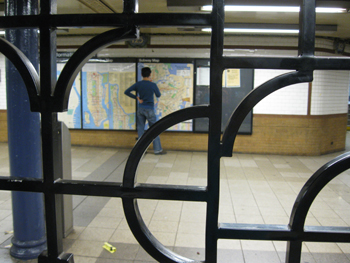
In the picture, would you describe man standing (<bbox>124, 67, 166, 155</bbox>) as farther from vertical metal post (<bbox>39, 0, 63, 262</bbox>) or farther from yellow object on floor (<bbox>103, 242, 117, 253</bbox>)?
vertical metal post (<bbox>39, 0, 63, 262</bbox>)

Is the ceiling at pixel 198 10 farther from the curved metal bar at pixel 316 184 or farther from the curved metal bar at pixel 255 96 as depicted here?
the curved metal bar at pixel 316 184

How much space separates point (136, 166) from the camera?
1.07 m

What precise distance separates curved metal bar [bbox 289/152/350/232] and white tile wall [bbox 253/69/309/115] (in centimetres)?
678

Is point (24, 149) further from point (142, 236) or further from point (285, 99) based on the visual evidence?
point (285, 99)

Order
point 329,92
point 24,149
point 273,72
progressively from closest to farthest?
point 24,149 → point 273,72 → point 329,92

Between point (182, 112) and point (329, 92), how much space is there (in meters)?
7.81

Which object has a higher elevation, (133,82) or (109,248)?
(133,82)

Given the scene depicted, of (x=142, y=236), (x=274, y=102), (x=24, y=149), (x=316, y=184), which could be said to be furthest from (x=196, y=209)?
(x=274, y=102)

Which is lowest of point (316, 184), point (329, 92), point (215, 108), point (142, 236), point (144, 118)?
point (144, 118)

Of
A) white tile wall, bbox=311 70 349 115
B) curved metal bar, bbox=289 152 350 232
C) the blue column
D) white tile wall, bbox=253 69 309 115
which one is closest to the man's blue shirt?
white tile wall, bbox=253 69 309 115

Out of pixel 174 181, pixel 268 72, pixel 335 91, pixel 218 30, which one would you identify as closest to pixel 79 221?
pixel 174 181

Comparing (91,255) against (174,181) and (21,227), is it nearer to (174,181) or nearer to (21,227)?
(21,227)

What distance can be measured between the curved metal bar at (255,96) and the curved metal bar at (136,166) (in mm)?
95

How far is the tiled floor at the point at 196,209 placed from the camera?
10.4ft
